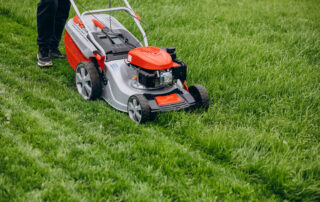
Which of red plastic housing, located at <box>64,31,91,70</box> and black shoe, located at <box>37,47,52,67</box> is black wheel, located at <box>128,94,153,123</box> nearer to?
red plastic housing, located at <box>64,31,91,70</box>

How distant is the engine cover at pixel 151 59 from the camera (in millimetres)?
3180

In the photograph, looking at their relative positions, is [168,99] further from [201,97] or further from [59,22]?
[59,22]

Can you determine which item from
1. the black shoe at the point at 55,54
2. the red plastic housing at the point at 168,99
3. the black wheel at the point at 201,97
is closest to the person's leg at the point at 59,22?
the black shoe at the point at 55,54

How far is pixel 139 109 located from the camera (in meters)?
3.19

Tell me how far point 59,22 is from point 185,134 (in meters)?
2.57

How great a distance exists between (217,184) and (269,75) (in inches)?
80.3

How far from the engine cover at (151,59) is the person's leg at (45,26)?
1442mm

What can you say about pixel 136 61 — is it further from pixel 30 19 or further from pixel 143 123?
pixel 30 19

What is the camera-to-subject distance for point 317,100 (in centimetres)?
367

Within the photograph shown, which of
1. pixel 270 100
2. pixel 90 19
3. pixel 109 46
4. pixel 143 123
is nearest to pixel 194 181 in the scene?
pixel 143 123

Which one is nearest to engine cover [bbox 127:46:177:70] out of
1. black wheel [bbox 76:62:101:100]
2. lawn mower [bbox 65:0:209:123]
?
lawn mower [bbox 65:0:209:123]

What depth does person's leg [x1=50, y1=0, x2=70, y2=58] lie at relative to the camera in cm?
455

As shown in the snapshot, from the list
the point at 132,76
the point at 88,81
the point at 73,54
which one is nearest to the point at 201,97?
the point at 132,76

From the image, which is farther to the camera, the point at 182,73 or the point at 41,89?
the point at 41,89
